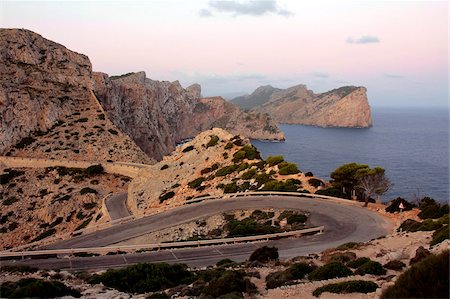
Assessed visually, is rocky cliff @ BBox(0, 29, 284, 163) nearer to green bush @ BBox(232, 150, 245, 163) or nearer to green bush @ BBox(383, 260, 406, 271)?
green bush @ BBox(232, 150, 245, 163)

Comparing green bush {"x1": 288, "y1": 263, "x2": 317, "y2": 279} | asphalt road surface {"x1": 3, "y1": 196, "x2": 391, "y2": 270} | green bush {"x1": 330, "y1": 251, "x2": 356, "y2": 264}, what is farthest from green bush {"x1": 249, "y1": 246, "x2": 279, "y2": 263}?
green bush {"x1": 288, "y1": 263, "x2": 317, "y2": 279}

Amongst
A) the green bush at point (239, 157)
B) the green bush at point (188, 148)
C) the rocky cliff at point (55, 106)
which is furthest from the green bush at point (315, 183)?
the rocky cliff at point (55, 106)

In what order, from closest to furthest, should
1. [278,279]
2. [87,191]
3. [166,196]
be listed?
[278,279] → [166,196] → [87,191]

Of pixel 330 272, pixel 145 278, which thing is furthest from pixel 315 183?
pixel 145 278

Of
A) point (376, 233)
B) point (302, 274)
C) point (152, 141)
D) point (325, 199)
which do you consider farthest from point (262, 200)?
point (152, 141)

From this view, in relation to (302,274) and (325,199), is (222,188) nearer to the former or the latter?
(325,199)

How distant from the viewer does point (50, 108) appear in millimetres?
84062

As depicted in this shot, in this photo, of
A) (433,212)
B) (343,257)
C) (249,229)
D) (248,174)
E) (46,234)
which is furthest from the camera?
(46,234)

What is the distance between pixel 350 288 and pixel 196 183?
3649cm

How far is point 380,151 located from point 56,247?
409 ft

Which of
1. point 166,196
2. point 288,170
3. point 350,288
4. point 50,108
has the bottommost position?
point 166,196

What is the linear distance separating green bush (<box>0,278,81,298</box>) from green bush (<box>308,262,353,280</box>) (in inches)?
385

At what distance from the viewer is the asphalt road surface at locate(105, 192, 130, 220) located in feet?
153

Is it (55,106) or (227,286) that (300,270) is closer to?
(227,286)
